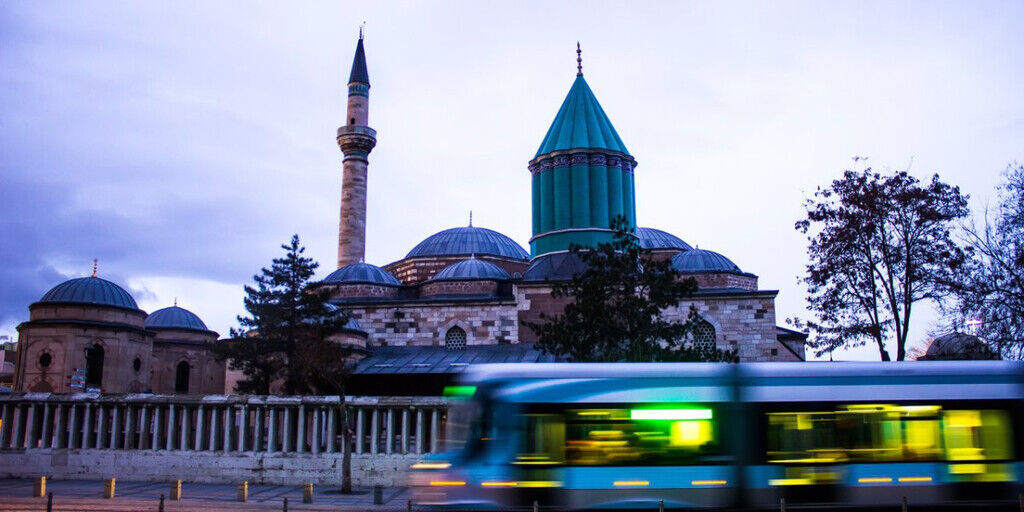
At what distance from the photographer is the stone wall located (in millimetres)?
32781

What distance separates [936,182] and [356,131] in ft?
95.1

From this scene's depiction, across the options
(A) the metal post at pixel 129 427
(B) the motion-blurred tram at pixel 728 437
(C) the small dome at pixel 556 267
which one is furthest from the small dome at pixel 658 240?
(B) the motion-blurred tram at pixel 728 437

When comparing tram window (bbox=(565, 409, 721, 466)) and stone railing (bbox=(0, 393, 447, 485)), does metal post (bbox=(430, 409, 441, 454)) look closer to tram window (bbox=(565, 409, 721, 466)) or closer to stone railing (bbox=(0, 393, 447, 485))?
stone railing (bbox=(0, 393, 447, 485))

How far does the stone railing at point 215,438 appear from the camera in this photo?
62.2ft

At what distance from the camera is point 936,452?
10.4 meters

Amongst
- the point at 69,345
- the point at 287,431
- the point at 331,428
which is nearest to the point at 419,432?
the point at 331,428

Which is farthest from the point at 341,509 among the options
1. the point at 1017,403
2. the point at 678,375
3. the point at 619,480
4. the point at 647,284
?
the point at 647,284

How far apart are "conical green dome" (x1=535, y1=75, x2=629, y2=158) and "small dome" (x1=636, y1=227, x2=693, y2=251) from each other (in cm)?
905

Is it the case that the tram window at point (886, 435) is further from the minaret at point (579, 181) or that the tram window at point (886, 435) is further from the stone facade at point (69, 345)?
the stone facade at point (69, 345)

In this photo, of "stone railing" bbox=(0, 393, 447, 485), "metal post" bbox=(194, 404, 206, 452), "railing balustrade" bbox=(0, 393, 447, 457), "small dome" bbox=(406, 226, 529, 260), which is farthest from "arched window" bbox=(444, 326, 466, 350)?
"metal post" bbox=(194, 404, 206, 452)

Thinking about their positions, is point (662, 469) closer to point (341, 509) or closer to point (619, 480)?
point (619, 480)

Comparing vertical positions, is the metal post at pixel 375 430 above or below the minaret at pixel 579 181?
below

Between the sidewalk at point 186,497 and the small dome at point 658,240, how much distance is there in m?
28.7

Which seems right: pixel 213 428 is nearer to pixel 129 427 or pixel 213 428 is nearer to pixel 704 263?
pixel 129 427
